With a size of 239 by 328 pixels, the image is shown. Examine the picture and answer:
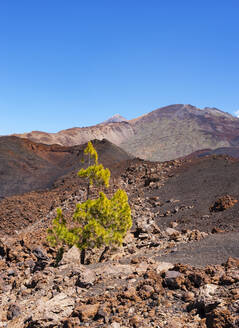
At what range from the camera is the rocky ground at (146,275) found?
18.8 ft

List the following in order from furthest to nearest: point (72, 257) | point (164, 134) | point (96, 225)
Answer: point (164, 134) < point (72, 257) < point (96, 225)

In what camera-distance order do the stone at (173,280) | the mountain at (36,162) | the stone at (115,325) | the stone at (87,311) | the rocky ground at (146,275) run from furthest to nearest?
the mountain at (36,162), the stone at (173,280), the stone at (87,311), the rocky ground at (146,275), the stone at (115,325)

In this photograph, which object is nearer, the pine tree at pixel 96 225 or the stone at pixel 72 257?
the stone at pixel 72 257

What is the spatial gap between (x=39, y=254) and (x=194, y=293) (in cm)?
781

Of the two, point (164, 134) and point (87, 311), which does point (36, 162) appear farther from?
point (164, 134)

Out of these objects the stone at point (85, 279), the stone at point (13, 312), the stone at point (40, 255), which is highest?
the stone at point (85, 279)

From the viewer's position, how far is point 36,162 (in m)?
43.2

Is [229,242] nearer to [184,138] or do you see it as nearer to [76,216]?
[76,216]

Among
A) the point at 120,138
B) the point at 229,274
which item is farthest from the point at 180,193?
the point at 120,138

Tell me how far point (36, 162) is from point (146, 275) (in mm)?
38738

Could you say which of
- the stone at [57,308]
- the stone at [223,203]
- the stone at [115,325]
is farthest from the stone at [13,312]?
Result: the stone at [223,203]

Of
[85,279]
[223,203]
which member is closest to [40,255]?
[85,279]

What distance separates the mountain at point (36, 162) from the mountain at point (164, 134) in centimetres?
2767

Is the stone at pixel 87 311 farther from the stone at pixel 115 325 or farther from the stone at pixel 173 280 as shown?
the stone at pixel 173 280
